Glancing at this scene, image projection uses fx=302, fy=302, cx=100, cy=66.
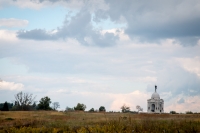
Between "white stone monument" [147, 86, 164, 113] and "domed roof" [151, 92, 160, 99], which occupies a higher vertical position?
"domed roof" [151, 92, 160, 99]

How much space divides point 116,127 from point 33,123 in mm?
10783

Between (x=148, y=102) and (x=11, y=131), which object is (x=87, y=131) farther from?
(x=148, y=102)

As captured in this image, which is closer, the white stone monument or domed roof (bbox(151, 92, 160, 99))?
the white stone monument

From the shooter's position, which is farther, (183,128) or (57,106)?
(57,106)

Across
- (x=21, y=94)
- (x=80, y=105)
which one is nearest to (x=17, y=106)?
(x=21, y=94)

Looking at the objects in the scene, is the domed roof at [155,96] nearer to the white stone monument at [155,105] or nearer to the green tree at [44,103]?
the white stone monument at [155,105]

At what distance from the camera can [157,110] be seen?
344ft

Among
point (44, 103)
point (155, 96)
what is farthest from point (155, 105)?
point (44, 103)

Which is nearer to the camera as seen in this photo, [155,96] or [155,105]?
[155,105]

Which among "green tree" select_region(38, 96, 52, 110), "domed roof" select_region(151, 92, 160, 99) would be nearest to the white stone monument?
"domed roof" select_region(151, 92, 160, 99)

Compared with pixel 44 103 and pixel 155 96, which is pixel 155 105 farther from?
pixel 44 103

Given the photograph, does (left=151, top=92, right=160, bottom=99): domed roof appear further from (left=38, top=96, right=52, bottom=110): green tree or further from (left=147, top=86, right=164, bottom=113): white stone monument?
(left=38, top=96, right=52, bottom=110): green tree

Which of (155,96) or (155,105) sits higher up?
(155,96)

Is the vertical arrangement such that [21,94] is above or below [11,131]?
above
